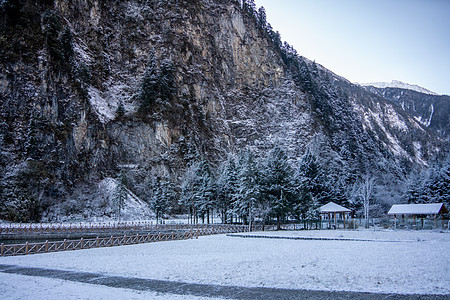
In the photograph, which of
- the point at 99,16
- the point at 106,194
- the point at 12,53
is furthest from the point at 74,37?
the point at 106,194

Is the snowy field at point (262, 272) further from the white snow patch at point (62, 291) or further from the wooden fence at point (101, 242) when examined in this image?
the wooden fence at point (101, 242)

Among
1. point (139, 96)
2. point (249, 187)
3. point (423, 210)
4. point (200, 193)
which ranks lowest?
point (423, 210)

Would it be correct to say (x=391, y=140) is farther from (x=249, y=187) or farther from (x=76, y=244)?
(x=76, y=244)

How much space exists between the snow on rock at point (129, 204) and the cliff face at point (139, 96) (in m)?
2.54

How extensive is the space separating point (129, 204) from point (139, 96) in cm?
2826

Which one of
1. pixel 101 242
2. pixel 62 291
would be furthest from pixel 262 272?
pixel 101 242

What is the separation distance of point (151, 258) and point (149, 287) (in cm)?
742

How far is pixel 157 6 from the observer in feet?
306

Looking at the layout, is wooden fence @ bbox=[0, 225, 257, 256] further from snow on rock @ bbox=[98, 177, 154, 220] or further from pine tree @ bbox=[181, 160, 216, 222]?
snow on rock @ bbox=[98, 177, 154, 220]

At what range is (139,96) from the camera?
7706 centimetres

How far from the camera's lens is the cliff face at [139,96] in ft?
194

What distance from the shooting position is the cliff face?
194ft

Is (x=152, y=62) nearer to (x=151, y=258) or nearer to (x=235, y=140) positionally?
(x=235, y=140)

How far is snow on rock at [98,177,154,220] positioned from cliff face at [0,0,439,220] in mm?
2538
